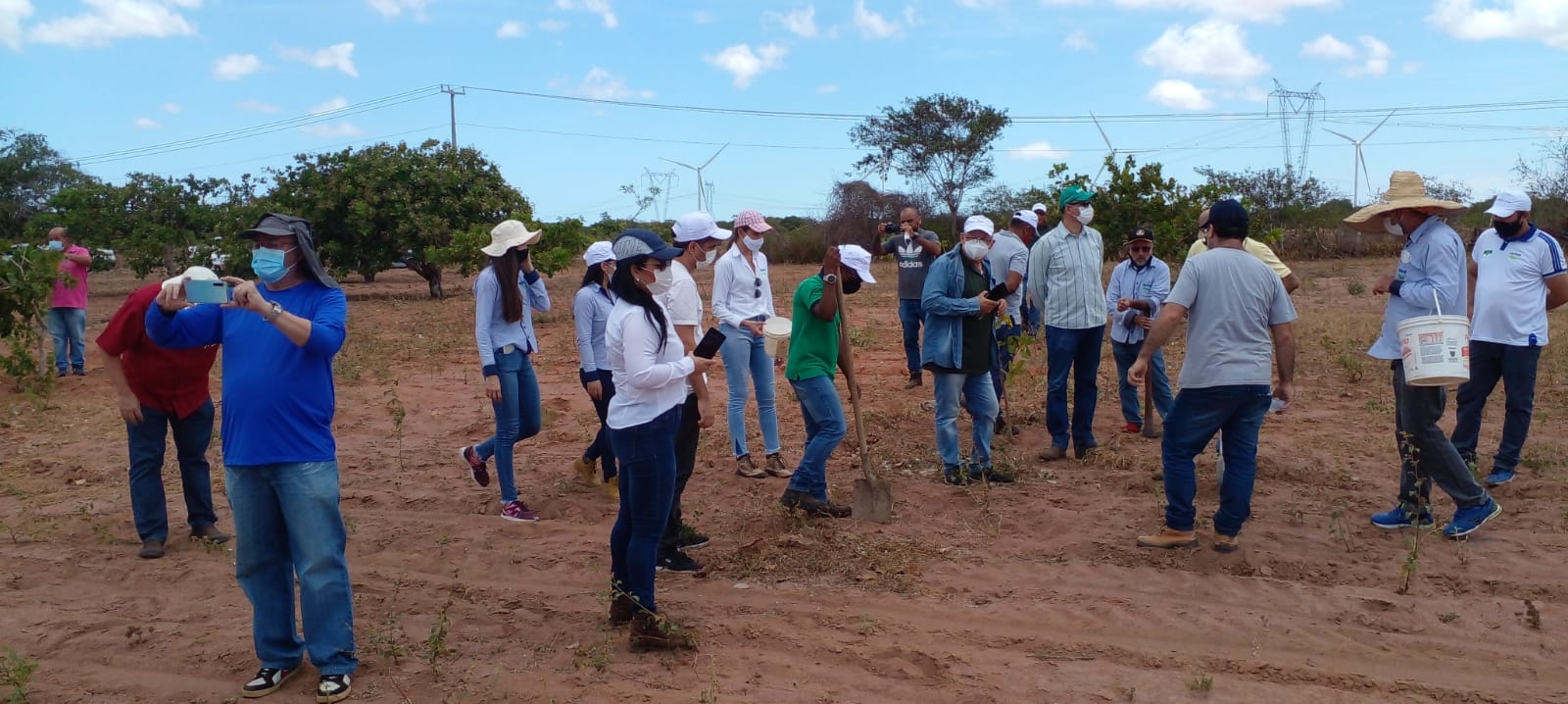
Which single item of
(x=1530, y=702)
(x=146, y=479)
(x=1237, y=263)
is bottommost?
(x=1530, y=702)

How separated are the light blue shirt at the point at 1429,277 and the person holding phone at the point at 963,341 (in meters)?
2.16

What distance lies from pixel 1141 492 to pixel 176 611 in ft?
18.2

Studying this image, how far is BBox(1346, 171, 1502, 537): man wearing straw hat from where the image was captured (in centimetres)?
543

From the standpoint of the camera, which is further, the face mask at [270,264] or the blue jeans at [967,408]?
the blue jeans at [967,408]

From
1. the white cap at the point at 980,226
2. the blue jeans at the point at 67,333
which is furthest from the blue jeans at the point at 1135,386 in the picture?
the blue jeans at the point at 67,333

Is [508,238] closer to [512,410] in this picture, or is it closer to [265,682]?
[512,410]

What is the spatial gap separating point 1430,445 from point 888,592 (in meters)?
2.99

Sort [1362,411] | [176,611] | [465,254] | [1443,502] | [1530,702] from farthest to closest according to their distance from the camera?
1. [465,254]
2. [1362,411]
3. [1443,502]
4. [176,611]
5. [1530,702]

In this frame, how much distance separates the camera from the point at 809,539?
5812 mm

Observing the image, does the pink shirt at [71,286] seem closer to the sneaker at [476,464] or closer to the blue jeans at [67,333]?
the blue jeans at [67,333]

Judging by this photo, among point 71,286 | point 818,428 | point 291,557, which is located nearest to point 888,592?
point 818,428

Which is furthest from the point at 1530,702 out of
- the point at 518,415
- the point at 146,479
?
the point at 146,479

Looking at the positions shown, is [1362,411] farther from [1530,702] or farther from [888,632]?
[888,632]

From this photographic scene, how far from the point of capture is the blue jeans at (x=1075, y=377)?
23.8 ft
